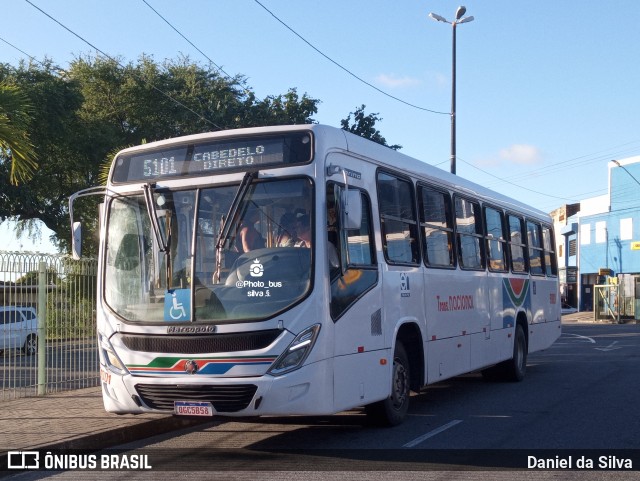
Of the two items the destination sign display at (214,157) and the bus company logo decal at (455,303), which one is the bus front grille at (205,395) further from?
the bus company logo decal at (455,303)

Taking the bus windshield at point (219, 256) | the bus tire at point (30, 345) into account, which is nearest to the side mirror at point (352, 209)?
the bus windshield at point (219, 256)

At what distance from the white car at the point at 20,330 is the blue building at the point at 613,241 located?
39.2m

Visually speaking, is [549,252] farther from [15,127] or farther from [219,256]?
[15,127]

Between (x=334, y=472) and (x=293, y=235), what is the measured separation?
2297 mm

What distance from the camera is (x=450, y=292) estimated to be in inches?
458

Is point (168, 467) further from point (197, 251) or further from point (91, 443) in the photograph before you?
point (197, 251)

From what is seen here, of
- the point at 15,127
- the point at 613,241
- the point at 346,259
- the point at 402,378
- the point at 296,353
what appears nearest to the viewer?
the point at 296,353

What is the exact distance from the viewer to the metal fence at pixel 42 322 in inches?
468

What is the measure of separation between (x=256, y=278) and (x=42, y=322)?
215 inches

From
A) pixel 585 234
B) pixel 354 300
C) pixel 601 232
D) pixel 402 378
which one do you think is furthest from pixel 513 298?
pixel 585 234

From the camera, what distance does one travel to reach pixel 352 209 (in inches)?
329

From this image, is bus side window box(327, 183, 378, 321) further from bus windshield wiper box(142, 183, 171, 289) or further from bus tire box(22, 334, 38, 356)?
bus tire box(22, 334, 38, 356)

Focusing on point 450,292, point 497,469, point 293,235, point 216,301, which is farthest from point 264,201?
point 450,292

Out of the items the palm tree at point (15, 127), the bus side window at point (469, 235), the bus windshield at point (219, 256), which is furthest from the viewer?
the bus side window at point (469, 235)
